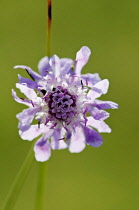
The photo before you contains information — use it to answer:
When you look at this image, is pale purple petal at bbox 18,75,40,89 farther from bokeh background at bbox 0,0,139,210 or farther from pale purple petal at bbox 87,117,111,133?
bokeh background at bbox 0,0,139,210

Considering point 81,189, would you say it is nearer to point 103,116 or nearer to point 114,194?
point 114,194

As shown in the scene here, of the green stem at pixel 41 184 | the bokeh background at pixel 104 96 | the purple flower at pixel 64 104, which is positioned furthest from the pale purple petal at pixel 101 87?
the bokeh background at pixel 104 96

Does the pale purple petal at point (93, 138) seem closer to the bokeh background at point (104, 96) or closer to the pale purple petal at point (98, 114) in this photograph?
the pale purple petal at point (98, 114)

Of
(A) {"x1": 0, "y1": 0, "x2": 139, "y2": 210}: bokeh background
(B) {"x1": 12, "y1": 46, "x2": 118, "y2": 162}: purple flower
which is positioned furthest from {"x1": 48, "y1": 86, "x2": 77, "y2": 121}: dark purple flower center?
(A) {"x1": 0, "y1": 0, "x2": 139, "y2": 210}: bokeh background

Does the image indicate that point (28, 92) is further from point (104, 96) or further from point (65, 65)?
point (104, 96)

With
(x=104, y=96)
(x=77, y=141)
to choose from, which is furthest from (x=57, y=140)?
(x=104, y=96)

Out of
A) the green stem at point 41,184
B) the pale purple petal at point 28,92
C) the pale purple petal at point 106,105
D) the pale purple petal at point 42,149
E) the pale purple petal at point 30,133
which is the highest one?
the pale purple petal at point 28,92

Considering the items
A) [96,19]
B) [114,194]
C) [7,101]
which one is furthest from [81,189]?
[96,19]
